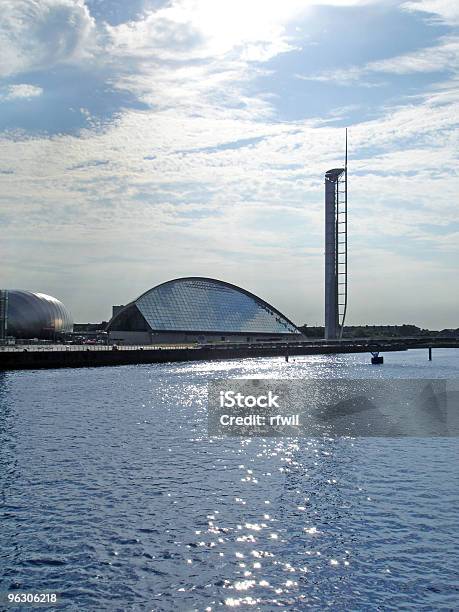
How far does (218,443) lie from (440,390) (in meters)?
35.3

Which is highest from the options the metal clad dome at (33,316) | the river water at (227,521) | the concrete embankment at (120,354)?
the metal clad dome at (33,316)

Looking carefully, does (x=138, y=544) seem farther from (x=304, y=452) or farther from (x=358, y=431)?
(x=358, y=431)

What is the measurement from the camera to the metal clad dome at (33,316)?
14412 cm

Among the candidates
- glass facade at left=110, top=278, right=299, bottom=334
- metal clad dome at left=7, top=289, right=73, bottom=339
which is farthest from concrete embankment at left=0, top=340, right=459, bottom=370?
metal clad dome at left=7, top=289, right=73, bottom=339

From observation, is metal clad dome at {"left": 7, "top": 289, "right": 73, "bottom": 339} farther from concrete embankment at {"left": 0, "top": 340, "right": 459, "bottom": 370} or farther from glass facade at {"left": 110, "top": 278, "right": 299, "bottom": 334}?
concrete embankment at {"left": 0, "top": 340, "right": 459, "bottom": 370}

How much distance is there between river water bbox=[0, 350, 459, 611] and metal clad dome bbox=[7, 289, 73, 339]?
11681 centimetres

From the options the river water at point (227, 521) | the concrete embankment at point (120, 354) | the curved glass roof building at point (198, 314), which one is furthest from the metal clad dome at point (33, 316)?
the river water at point (227, 521)

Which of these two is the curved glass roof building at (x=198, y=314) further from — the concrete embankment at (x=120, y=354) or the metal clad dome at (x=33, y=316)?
the concrete embankment at (x=120, y=354)

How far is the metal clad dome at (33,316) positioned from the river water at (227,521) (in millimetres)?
116813

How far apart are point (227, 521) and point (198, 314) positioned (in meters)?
145

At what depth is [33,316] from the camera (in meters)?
147

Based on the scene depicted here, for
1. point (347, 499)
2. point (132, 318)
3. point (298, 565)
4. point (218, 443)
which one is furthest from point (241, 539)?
point (132, 318)

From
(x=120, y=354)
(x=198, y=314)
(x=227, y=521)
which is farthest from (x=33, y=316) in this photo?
(x=227, y=521)

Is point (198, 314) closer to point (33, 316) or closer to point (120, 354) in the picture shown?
point (33, 316)
